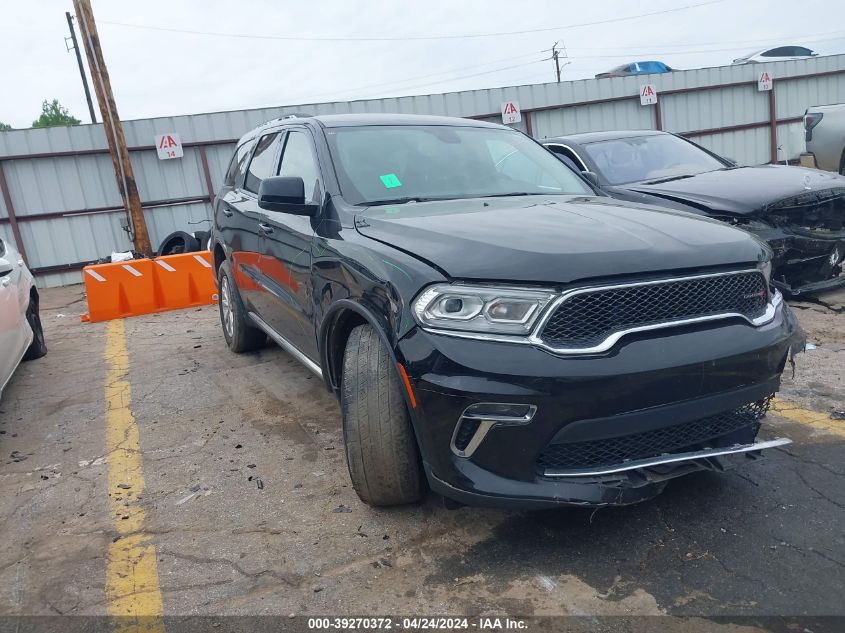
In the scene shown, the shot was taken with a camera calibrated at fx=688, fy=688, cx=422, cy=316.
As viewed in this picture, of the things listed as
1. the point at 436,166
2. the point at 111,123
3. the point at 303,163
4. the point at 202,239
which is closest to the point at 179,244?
the point at 202,239

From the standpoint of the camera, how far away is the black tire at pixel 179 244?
424 inches

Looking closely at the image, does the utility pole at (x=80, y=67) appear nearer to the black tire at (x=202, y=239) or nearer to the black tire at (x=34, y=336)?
the black tire at (x=202, y=239)

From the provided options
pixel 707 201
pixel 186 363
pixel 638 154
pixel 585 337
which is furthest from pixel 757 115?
pixel 585 337

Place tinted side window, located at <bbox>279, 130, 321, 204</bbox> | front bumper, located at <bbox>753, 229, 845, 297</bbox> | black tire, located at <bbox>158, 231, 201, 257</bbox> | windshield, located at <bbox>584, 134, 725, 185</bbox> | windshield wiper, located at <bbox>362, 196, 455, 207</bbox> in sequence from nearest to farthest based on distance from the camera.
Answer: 1. windshield wiper, located at <bbox>362, 196, 455, 207</bbox>
2. tinted side window, located at <bbox>279, 130, 321, 204</bbox>
3. front bumper, located at <bbox>753, 229, 845, 297</bbox>
4. windshield, located at <bbox>584, 134, 725, 185</bbox>
5. black tire, located at <bbox>158, 231, 201, 257</bbox>

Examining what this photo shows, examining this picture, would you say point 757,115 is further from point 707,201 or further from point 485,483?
point 485,483

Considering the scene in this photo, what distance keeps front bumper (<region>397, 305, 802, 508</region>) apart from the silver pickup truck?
10788 millimetres

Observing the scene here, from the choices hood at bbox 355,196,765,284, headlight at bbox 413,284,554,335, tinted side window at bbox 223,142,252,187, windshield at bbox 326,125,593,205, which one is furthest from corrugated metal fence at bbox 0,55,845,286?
headlight at bbox 413,284,554,335

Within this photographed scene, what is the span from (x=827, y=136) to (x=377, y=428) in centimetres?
1175

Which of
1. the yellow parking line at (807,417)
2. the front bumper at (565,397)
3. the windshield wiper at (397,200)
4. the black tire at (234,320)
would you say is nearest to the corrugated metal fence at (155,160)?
the black tire at (234,320)

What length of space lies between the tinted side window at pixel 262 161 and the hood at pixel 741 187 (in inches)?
125

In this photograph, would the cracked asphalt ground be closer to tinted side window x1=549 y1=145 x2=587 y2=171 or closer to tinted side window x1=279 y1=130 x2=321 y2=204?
tinted side window x1=279 y1=130 x2=321 y2=204

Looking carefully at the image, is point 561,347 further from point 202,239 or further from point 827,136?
point 827,136

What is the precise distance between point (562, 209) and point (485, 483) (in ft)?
4.43

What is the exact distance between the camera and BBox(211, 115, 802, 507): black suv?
230 centimetres
